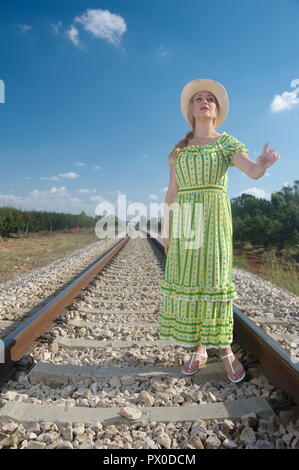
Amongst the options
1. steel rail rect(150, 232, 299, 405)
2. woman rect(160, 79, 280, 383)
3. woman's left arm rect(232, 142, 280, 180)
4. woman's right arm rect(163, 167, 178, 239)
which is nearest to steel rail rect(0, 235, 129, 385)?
woman rect(160, 79, 280, 383)

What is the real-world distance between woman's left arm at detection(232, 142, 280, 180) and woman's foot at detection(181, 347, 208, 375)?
111 centimetres

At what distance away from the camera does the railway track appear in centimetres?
155

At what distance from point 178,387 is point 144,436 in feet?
1.67

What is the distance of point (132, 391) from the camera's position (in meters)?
1.99

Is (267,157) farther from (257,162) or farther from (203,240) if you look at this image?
Answer: (203,240)

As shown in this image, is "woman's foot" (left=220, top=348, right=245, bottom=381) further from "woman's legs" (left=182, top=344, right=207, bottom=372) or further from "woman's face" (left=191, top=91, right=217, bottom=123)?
"woman's face" (left=191, top=91, right=217, bottom=123)

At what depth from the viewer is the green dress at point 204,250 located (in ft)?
6.63

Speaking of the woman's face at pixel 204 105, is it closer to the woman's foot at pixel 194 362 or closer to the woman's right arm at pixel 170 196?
the woman's right arm at pixel 170 196

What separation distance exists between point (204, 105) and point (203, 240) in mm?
818

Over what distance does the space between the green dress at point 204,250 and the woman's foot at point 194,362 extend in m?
0.10

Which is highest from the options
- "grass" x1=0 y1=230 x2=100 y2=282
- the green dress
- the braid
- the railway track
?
the braid

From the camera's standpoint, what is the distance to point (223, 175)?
207 cm
